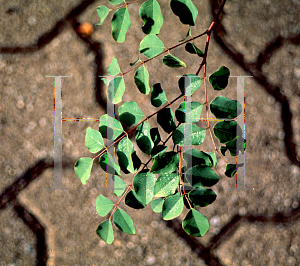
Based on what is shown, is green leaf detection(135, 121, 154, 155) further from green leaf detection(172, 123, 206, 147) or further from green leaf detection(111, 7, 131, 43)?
green leaf detection(111, 7, 131, 43)

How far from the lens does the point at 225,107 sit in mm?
455

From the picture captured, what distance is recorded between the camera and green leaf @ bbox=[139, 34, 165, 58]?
0.44 meters

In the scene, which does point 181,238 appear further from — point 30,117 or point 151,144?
point 30,117

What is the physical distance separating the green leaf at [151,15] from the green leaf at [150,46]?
18 mm

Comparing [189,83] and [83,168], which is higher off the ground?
[189,83]

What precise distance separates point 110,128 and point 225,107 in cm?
20

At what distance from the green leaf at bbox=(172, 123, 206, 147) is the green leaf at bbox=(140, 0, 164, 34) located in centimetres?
17

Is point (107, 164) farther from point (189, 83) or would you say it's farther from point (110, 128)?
point (189, 83)

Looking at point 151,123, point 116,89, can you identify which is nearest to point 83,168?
point 116,89

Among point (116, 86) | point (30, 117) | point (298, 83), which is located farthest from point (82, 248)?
point (298, 83)

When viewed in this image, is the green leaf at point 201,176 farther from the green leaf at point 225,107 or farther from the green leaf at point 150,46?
the green leaf at point 150,46

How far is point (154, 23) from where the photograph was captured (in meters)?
0.45

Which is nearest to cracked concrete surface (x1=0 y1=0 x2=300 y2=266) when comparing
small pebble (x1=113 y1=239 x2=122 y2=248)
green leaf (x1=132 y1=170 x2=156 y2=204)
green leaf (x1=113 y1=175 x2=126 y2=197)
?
small pebble (x1=113 y1=239 x2=122 y2=248)

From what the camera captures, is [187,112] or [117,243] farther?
[117,243]
